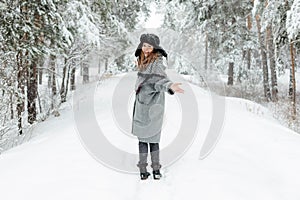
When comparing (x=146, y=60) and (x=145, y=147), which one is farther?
(x=145, y=147)

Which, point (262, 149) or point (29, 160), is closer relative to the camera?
point (29, 160)

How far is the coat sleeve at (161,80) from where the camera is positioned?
4129 mm

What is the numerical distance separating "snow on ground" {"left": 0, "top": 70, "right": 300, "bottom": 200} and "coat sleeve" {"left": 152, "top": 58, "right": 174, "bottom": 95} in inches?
47.8

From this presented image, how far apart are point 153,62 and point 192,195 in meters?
1.74

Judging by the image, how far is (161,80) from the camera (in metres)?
4.26

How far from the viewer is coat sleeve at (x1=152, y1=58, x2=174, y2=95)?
13.5 ft

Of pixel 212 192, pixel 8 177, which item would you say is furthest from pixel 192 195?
pixel 8 177

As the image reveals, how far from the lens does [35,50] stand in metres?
7.82

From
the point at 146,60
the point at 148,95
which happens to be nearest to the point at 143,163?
the point at 148,95

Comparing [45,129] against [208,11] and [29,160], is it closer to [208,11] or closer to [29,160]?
[29,160]

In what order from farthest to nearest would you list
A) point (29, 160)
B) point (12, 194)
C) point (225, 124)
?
point (225, 124) → point (29, 160) → point (12, 194)

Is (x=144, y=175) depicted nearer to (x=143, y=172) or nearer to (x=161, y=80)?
(x=143, y=172)

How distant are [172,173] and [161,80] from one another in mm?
1324

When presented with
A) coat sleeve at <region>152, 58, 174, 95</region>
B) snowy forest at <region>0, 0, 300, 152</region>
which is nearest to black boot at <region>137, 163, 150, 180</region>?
coat sleeve at <region>152, 58, 174, 95</region>
